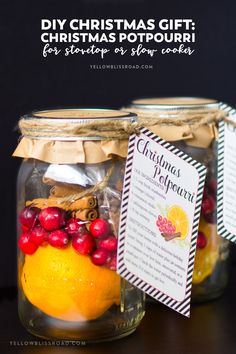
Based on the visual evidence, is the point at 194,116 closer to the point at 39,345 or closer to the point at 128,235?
the point at 128,235

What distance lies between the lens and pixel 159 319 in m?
0.92

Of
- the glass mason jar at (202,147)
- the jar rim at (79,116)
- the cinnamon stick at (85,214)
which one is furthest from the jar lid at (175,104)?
the cinnamon stick at (85,214)

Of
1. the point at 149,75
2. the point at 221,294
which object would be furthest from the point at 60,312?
the point at 149,75

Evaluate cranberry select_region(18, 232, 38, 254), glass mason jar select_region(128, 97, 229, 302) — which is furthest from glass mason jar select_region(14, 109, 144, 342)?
glass mason jar select_region(128, 97, 229, 302)

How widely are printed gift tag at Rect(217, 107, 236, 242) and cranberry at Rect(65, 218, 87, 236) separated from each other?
7.4 inches

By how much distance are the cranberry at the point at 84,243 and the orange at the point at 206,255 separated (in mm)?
214

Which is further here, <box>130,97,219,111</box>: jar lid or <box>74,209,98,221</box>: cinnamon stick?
<box>130,97,219,111</box>: jar lid

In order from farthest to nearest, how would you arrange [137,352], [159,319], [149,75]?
[149,75] → [159,319] → [137,352]

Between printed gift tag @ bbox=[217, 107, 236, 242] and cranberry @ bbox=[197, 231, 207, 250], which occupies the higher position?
printed gift tag @ bbox=[217, 107, 236, 242]

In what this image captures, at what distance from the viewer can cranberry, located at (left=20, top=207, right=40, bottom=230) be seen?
83 cm

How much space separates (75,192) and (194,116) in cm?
22

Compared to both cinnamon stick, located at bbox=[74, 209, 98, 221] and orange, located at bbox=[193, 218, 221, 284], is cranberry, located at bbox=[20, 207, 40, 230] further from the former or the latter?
orange, located at bbox=[193, 218, 221, 284]

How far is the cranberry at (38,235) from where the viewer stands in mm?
815

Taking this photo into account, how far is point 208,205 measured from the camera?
97cm
